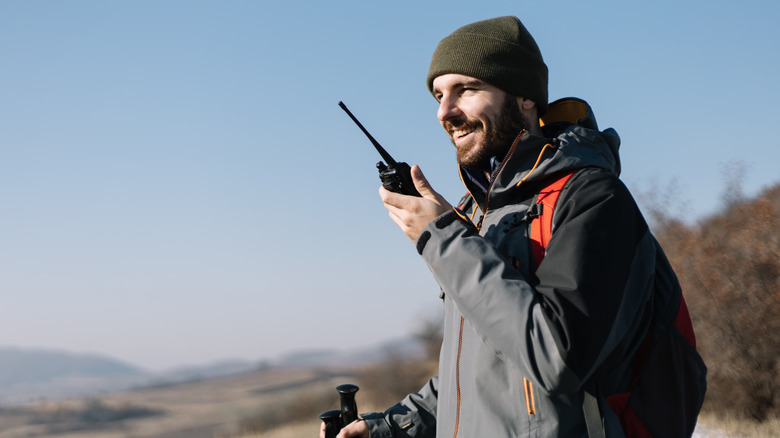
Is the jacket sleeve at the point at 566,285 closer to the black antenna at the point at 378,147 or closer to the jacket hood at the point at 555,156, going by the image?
the jacket hood at the point at 555,156

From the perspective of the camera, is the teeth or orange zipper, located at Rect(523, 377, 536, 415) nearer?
orange zipper, located at Rect(523, 377, 536, 415)

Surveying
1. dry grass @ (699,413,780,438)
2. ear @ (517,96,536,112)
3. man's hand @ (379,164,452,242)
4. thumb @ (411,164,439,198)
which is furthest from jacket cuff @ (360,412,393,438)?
dry grass @ (699,413,780,438)

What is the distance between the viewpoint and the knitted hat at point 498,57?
101 inches

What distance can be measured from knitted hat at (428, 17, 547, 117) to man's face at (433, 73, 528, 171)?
0.04 m

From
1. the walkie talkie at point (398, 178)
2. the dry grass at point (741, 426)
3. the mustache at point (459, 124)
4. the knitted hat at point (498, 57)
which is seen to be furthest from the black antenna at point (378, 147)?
the dry grass at point (741, 426)

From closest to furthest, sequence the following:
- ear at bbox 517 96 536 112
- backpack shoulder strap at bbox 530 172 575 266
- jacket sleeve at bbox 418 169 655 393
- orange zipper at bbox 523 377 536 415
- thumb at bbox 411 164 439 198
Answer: jacket sleeve at bbox 418 169 655 393
orange zipper at bbox 523 377 536 415
backpack shoulder strap at bbox 530 172 575 266
thumb at bbox 411 164 439 198
ear at bbox 517 96 536 112

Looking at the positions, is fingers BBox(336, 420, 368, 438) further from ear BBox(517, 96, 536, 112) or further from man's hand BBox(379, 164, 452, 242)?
ear BBox(517, 96, 536, 112)

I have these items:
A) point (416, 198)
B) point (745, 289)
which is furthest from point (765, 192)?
point (416, 198)

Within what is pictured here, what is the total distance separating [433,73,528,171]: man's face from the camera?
99.3 inches

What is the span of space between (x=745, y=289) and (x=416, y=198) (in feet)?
38.7

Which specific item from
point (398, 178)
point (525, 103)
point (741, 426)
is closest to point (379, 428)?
point (398, 178)

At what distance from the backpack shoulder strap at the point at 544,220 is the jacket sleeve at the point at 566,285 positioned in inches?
1.4

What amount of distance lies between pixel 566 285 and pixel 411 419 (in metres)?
1.31

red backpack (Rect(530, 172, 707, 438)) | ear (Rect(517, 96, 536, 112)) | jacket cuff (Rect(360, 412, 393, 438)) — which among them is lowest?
jacket cuff (Rect(360, 412, 393, 438))
